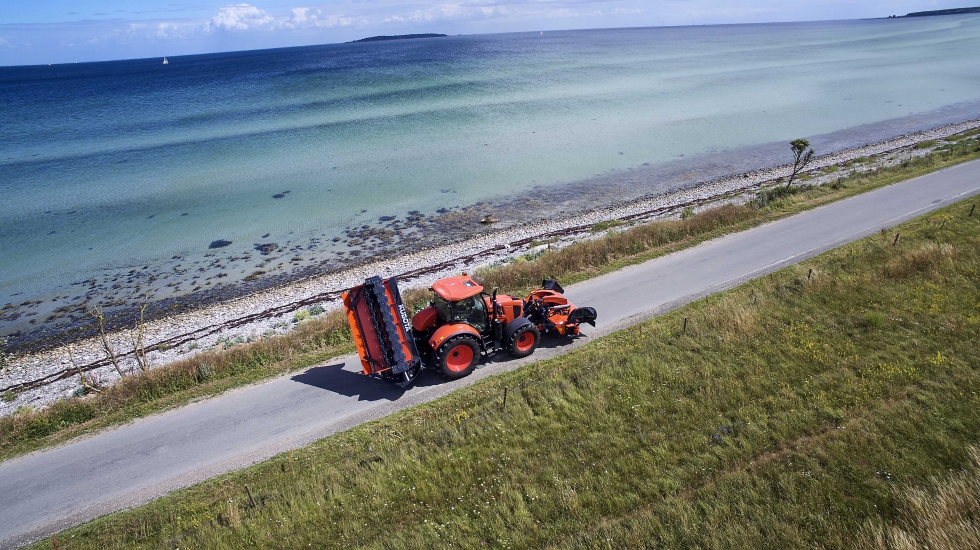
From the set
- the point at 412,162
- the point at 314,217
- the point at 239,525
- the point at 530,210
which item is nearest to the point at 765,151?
the point at 530,210

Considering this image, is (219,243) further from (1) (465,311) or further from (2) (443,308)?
(1) (465,311)

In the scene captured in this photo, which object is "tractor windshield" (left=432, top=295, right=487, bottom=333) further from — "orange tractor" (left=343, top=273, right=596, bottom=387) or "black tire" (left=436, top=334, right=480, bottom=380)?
"black tire" (left=436, top=334, right=480, bottom=380)

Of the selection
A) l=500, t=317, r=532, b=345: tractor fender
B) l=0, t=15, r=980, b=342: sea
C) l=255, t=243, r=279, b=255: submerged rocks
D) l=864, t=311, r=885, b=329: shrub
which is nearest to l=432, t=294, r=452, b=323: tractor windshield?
l=500, t=317, r=532, b=345: tractor fender

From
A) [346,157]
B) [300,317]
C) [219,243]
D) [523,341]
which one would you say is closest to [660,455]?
[523,341]

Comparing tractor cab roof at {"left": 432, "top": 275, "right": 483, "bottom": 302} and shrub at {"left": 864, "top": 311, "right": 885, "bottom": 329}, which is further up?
tractor cab roof at {"left": 432, "top": 275, "right": 483, "bottom": 302}

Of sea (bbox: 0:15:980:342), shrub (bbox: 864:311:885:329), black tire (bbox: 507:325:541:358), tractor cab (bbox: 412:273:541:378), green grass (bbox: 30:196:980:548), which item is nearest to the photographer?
green grass (bbox: 30:196:980:548)

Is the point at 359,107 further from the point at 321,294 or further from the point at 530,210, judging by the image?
the point at 321,294

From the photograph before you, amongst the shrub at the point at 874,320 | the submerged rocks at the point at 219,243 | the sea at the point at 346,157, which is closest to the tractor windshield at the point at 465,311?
the shrub at the point at 874,320
